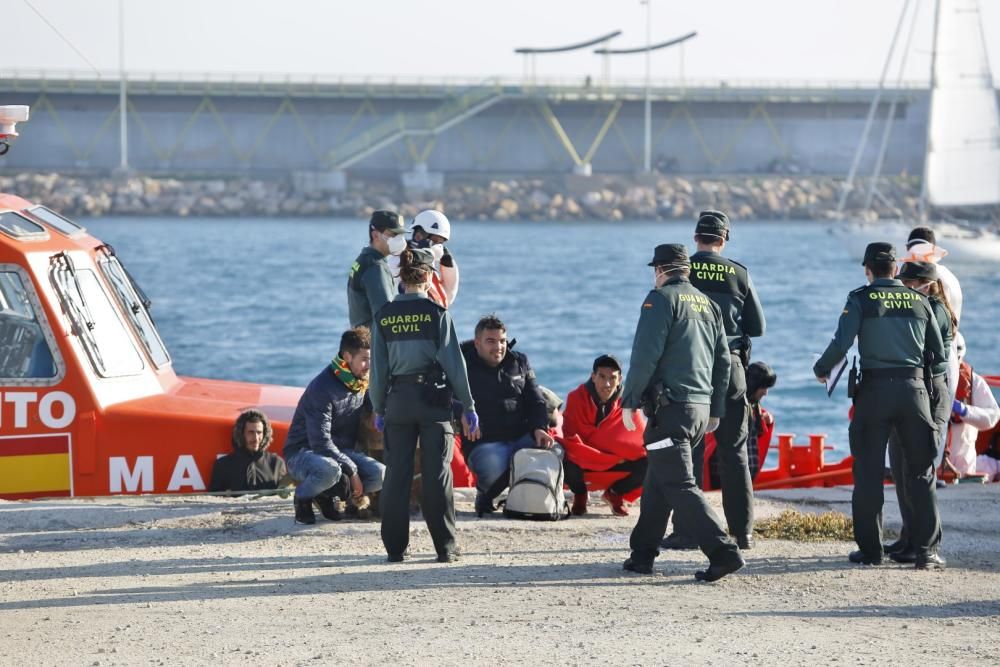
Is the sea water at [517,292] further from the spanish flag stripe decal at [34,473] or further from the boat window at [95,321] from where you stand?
the spanish flag stripe decal at [34,473]

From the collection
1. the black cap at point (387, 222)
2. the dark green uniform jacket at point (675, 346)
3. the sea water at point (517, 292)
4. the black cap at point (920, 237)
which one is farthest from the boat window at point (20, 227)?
the sea water at point (517, 292)

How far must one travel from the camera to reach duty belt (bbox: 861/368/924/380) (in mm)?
9117

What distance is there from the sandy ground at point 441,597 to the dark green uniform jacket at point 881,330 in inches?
46.3

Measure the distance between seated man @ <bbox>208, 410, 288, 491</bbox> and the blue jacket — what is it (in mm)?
538

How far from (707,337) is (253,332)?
31996 mm

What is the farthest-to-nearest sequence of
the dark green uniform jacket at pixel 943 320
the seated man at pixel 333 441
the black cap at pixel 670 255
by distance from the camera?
1. the seated man at pixel 333 441
2. the dark green uniform jacket at pixel 943 320
3. the black cap at pixel 670 255

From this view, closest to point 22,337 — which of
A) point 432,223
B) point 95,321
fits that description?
point 95,321

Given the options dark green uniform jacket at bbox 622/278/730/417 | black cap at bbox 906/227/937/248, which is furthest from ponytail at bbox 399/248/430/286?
black cap at bbox 906/227/937/248

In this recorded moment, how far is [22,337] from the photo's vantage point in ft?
34.9

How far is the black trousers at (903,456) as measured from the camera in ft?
30.5

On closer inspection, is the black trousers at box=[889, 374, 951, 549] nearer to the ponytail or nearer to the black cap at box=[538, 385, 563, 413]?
the black cap at box=[538, 385, 563, 413]

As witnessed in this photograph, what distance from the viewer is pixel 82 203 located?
91312 mm

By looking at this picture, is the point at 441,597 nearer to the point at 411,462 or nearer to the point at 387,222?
the point at 411,462

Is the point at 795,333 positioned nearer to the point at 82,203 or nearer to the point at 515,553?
the point at 515,553
